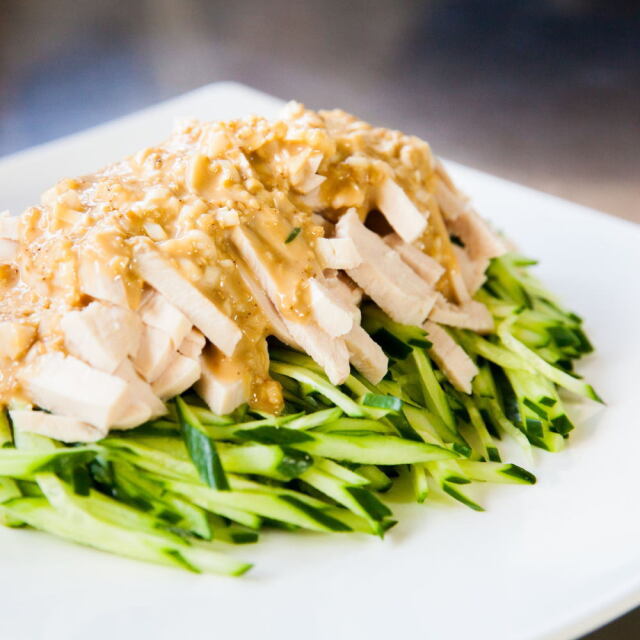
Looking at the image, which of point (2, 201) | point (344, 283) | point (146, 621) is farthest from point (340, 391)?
point (2, 201)

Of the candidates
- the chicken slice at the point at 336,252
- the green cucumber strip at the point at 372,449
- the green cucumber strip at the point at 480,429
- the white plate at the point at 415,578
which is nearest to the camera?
the white plate at the point at 415,578

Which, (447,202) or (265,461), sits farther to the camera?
(447,202)

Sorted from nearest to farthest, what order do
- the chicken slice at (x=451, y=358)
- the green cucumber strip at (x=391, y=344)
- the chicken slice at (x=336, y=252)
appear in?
the chicken slice at (x=336, y=252), the green cucumber strip at (x=391, y=344), the chicken slice at (x=451, y=358)

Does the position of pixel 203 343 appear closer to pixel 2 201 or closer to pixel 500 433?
pixel 500 433

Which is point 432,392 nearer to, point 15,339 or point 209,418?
point 209,418

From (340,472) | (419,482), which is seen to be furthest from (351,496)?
(419,482)

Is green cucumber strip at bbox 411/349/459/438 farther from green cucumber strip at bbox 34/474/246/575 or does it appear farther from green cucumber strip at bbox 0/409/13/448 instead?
green cucumber strip at bbox 0/409/13/448

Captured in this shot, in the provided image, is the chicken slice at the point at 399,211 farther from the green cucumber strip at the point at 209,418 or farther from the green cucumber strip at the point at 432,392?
the green cucumber strip at the point at 209,418

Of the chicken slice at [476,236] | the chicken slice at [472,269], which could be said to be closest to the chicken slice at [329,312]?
the chicken slice at [472,269]
